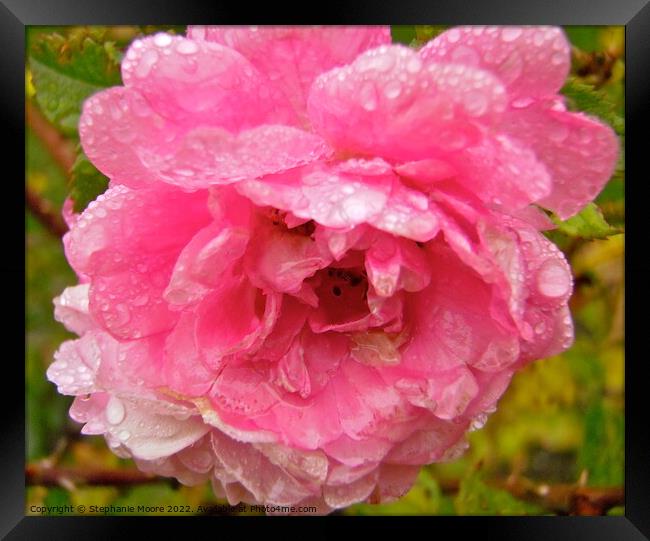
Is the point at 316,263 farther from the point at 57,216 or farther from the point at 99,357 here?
the point at 57,216

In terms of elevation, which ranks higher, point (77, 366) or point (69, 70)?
point (69, 70)

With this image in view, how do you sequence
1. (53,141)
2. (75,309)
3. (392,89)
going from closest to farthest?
(392,89) → (75,309) → (53,141)

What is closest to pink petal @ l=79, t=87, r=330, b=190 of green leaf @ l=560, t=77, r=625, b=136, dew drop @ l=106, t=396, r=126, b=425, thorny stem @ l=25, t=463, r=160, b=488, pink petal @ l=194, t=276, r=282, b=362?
pink petal @ l=194, t=276, r=282, b=362

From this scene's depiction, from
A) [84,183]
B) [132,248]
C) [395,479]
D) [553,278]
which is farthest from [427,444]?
[84,183]

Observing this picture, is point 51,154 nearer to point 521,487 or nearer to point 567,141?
point 567,141

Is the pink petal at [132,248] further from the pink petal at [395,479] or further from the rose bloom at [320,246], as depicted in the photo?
the pink petal at [395,479]

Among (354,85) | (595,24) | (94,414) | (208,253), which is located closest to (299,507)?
(94,414)

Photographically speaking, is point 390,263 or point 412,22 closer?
point 390,263
